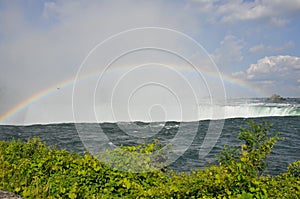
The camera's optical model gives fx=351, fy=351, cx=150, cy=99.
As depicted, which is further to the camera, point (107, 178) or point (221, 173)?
point (107, 178)

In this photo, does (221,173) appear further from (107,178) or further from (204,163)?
(204,163)

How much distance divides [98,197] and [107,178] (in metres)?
0.62

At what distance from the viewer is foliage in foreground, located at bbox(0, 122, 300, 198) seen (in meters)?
5.85

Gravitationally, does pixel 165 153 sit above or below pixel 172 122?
below

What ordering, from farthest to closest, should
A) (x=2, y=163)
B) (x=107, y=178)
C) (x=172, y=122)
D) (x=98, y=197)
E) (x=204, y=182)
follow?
(x=172, y=122), (x=2, y=163), (x=107, y=178), (x=98, y=197), (x=204, y=182)

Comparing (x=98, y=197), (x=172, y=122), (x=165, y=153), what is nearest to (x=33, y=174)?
(x=98, y=197)

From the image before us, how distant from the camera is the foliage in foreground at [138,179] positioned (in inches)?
230

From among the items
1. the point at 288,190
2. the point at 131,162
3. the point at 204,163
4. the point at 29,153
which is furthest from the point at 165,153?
the point at 204,163

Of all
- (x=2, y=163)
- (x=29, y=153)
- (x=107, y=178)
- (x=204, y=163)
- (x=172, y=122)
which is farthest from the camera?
(x=172, y=122)

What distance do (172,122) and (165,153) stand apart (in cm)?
4660

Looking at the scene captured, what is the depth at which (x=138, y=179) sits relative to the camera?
7312mm

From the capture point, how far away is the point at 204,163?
787 inches

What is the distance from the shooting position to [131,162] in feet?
24.0

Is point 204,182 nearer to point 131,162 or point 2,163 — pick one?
point 131,162
